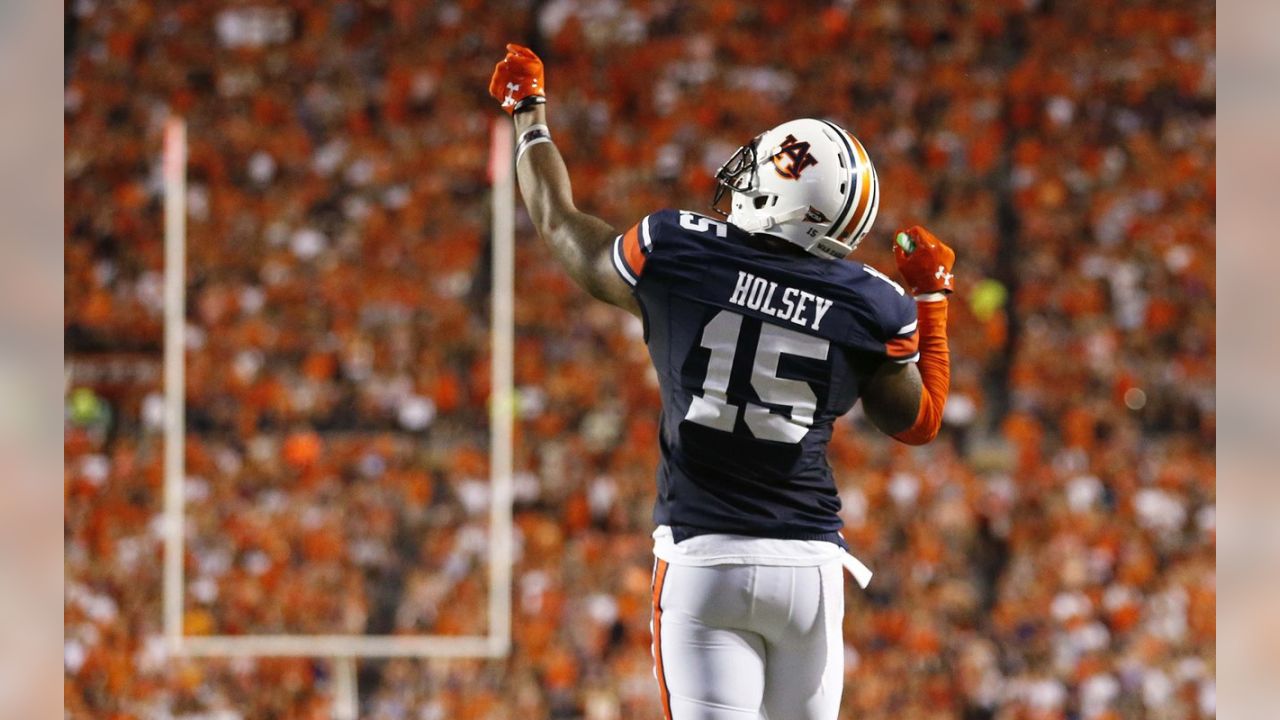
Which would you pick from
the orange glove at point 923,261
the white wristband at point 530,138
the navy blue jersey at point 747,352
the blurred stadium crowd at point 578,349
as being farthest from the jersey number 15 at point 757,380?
the blurred stadium crowd at point 578,349

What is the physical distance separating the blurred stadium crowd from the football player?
692cm

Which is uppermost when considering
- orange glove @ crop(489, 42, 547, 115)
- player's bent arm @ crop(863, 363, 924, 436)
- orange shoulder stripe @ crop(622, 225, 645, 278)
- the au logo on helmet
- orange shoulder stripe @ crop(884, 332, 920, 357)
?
orange glove @ crop(489, 42, 547, 115)

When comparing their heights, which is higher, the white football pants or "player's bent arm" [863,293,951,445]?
"player's bent arm" [863,293,951,445]

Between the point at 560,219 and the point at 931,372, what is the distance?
2.62 feet

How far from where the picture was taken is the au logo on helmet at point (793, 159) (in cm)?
248

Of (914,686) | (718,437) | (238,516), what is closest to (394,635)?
(238,516)

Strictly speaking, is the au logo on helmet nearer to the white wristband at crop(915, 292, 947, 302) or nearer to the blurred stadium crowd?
the white wristband at crop(915, 292, 947, 302)

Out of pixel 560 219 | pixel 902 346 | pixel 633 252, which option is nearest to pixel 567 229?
pixel 560 219

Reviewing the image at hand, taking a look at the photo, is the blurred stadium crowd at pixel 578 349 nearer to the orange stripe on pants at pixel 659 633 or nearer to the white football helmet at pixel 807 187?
the orange stripe on pants at pixel 659 633

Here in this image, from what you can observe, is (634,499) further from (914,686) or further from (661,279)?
(661,279)

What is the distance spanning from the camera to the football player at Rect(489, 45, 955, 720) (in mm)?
2479

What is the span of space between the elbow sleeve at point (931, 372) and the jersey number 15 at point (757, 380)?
0.92 ft

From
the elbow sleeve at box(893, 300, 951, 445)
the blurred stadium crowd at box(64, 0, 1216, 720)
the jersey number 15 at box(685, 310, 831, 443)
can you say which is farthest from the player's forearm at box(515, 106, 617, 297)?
the blurred stadium crowd at box(64, 0, 1216, 720)

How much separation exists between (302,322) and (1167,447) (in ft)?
23.4
